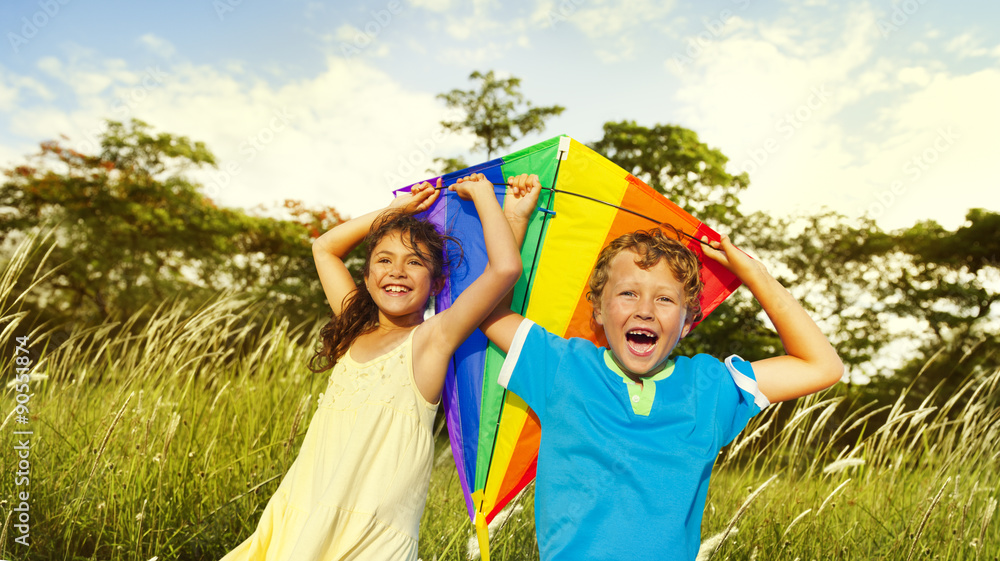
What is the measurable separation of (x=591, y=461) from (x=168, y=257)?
16980 millimetres

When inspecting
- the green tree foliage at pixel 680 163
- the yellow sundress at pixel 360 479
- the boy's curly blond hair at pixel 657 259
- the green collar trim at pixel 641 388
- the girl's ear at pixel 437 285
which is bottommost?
the yellow sundress at pixel 360 479

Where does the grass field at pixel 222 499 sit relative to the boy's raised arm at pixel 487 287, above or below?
below

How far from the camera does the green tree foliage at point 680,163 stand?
1126 centimetres

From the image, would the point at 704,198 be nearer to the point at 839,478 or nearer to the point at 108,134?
the point at 839,478

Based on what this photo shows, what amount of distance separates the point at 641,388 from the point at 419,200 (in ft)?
3.43

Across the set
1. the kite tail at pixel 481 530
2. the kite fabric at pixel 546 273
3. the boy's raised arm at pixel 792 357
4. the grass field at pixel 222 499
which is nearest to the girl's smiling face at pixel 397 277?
the kite fabric at pixel 546 273

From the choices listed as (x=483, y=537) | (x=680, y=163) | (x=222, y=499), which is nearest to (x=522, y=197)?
(x=483, y=537)

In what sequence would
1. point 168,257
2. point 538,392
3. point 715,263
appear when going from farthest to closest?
1. point 168,257
2. point 715,263
3. point 538,392

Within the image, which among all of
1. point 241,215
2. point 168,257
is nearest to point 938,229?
point 241,215

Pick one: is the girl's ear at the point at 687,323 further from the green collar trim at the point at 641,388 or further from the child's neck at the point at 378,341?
the child's neck at the point at 378,341

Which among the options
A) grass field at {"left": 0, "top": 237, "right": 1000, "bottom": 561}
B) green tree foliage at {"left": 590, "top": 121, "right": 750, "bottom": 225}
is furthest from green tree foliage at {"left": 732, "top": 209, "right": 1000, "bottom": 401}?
grass field at {"left": 0, "top": 237, "right": 1000, "bottom": 561}

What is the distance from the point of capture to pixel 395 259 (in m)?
1.95

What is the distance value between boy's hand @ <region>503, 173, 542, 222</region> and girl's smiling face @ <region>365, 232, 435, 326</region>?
34cm

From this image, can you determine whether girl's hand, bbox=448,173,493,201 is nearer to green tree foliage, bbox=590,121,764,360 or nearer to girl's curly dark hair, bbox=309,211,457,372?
girl's curly dark hair, bbox=309,211,457,372
